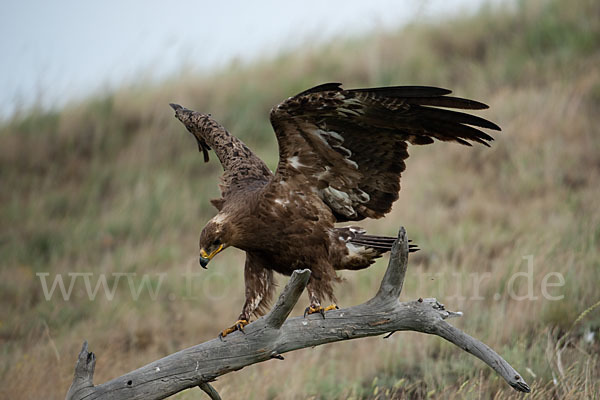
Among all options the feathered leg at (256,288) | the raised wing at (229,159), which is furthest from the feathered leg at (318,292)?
the raised wing at (229,159)

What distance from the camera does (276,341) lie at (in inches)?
143

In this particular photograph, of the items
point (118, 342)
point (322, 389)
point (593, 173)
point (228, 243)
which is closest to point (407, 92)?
point (228, 243)

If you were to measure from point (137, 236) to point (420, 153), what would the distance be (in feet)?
12.3

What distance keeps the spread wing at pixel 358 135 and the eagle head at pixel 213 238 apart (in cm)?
44

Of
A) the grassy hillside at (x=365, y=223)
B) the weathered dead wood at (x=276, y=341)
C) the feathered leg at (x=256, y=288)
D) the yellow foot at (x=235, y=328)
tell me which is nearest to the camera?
the weathered dead wood at (x=276, y=341)

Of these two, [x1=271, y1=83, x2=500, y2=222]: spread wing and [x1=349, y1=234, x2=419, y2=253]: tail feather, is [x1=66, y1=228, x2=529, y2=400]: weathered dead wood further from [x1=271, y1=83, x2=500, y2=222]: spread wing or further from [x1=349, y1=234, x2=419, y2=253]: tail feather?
[x1=271, y1=83, x2=500, y2=222]: spread wing

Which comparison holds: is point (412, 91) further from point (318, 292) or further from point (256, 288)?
point (256, 288)

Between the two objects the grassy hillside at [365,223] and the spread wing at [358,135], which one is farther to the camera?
the grassy hillside at [365,223]

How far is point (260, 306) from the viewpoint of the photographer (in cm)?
431

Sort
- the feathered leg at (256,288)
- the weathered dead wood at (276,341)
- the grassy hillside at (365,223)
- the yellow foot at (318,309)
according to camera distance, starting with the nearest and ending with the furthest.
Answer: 1. the weathered dead wood at (276,341)
2. the yellow foot at (318,309)
3. the feathered leg at (256,288)
4. the grassy hillside at (365,223)

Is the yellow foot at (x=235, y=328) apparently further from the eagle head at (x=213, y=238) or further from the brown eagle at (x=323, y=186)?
the eagle head at (x=213, y=238)

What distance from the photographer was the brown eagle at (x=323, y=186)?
393 cm

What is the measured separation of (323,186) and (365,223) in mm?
4215

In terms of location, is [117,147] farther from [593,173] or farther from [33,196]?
[593,173]
